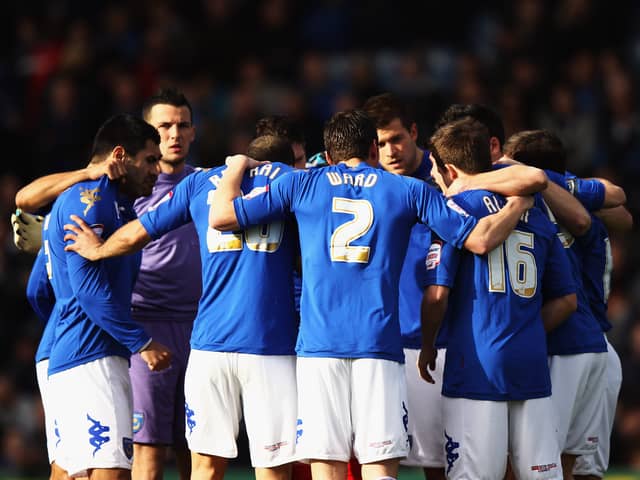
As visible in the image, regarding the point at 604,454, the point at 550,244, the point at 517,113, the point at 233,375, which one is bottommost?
the point at 604,454

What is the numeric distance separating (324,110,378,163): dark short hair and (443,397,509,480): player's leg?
1.58 meters

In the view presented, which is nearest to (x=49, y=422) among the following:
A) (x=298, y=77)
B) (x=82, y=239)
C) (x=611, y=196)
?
(x=82, y=239)

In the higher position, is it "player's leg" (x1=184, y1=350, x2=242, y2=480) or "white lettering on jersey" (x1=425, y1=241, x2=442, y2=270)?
"white lettering on jersey" (x1=425, y1=241, x2=442, y2=270)

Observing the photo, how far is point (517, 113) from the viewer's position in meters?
14.0

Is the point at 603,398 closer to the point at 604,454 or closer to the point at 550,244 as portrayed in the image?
the point at 604,454

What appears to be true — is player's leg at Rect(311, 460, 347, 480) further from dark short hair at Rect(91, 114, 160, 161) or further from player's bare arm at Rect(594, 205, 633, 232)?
player's bare arm at Rect(594, 205, 633, 232)

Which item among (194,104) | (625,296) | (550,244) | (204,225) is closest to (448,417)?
(550,244)

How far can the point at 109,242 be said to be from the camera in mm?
7480

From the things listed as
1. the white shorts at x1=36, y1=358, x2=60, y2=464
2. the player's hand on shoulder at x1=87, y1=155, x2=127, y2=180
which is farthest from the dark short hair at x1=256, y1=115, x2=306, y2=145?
the white shorts at x1=36, y1=358, x2=60, y2=464

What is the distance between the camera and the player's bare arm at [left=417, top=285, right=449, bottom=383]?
7.18 meters

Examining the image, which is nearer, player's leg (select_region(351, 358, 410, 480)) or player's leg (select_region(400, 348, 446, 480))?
player's leg (select_region(351, 358, 410, 480))

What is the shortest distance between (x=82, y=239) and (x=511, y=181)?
2618mm

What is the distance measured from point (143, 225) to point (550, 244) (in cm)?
249

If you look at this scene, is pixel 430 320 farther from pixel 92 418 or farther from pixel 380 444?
pixel 92 418
